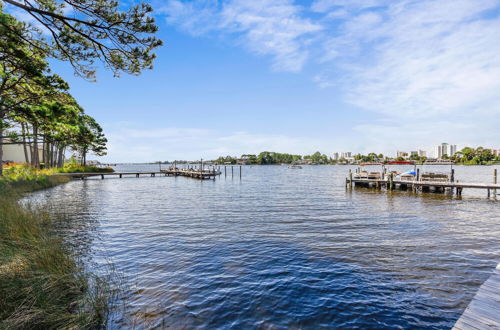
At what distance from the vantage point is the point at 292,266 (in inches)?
346


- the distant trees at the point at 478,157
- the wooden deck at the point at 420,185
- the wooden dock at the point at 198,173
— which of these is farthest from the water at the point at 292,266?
the distant trees at the point at 478,157

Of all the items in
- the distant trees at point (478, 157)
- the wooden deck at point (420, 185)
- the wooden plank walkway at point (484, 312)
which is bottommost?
the wooden plank walkway at point (484, 312)

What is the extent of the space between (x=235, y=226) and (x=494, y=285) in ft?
35.5

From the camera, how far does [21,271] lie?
540cm

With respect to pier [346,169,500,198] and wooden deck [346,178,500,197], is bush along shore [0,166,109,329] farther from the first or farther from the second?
pier [346,169,500,198]

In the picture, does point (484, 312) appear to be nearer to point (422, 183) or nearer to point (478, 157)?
point (422, 183)

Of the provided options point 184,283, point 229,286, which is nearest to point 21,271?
point 184,283

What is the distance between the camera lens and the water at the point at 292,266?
595cm

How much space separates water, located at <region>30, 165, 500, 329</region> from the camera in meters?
5.95

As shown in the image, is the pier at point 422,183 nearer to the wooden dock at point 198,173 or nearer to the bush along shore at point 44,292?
the wooden dock at point 198,173

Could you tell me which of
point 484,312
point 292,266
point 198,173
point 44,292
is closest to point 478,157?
point 198,173

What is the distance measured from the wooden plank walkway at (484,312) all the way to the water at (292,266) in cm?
81

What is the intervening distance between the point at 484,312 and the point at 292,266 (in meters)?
4.91

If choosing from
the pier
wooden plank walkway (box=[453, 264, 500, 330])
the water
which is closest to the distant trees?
the pier
